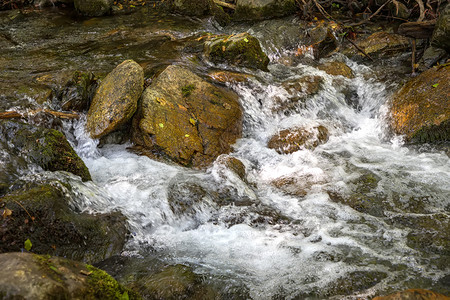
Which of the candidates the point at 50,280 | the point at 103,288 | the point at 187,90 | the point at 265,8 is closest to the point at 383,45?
the point at 265,8

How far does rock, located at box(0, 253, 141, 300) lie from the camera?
1914mm

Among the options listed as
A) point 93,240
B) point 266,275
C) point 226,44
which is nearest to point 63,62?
point 226,44

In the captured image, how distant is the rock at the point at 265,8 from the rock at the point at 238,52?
134 inches

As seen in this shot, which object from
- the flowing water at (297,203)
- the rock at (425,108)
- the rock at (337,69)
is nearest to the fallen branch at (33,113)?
the flowing water at (297,203)

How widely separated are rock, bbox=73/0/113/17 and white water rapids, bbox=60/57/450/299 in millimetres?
7205

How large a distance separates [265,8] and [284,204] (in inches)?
311

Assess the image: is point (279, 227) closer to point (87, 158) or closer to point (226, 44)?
point (87, 158)

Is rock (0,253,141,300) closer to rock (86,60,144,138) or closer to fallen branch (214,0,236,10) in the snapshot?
rock (86,60,144,138)

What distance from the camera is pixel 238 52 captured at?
8.21m

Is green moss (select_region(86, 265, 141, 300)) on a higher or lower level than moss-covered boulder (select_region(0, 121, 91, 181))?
higher

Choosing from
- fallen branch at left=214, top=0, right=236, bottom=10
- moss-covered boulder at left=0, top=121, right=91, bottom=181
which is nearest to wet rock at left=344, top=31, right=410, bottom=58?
fallen branch at left=214, top=0, right=236, bottom=10

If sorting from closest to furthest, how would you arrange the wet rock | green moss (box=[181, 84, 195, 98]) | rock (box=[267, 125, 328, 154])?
rock (box=[267, 125, 328, 154]) → green moss (box=[181, 84, 195, 98]) → the wet rock

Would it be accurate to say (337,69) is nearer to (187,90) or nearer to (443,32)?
(443,32)

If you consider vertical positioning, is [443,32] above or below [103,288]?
above
